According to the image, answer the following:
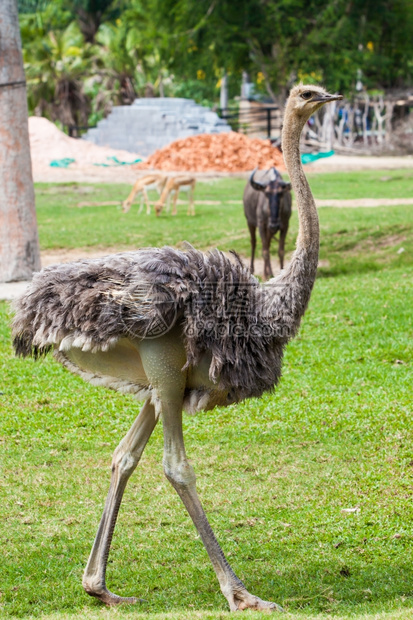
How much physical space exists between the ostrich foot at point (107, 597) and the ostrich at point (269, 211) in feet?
27.6

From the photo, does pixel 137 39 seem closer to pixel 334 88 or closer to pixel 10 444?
pixel 334 88

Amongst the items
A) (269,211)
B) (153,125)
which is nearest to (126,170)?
(153,125)

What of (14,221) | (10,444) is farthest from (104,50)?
(10,444)

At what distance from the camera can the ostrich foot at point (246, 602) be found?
380 centimetres

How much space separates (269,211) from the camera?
12.6 m

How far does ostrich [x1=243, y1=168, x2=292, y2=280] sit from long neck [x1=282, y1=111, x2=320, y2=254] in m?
8.06

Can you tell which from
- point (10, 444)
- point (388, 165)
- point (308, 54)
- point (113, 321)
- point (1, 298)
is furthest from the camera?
point (308, 54)

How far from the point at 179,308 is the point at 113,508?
1.08 m

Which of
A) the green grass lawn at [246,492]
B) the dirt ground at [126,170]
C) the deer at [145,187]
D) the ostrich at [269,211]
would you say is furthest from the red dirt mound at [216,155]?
the green grass lawn at [246,492]

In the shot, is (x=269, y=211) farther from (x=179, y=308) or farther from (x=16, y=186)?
(x=179, y=308)

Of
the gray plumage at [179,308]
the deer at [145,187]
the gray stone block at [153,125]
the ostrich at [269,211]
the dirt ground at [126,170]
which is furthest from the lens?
the gray stone block at [153,125]

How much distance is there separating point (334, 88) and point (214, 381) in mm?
34849

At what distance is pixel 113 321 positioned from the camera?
3.69 metres

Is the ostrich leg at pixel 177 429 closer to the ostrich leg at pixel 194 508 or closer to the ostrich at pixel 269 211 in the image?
the ostrich leg at pixel 194 508
